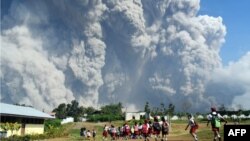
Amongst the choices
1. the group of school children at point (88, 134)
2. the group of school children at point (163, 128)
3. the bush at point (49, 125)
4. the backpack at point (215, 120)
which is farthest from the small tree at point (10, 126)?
the backpack at point (215, 120)

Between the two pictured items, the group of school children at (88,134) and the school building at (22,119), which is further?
the school building at (22,119)

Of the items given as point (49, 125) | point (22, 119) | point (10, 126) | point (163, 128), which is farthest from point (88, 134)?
point (163, 128)

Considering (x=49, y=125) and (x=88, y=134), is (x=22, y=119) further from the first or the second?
(x=49, y=125)

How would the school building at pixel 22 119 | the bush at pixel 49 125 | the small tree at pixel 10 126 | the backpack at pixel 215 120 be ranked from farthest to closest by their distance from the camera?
the bush at pixel 49 125 < the school building at pixel 22 119 < the small tree at pixel 10 126 < the backpack at pixel 215 120

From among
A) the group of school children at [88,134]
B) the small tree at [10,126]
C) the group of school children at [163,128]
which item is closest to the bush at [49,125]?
the group of school children at [88,134]

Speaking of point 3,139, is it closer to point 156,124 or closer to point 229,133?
point 156,124

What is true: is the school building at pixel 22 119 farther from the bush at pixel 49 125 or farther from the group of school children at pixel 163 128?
the group of school children at pixel 163 128

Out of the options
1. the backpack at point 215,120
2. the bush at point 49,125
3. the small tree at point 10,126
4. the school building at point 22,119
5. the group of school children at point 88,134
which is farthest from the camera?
the bush at point 49,125

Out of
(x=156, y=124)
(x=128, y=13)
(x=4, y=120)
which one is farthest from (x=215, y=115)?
(x=128, y=13)

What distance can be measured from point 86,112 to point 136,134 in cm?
13553

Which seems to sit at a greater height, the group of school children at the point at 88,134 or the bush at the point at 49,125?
the bush at the point at 49,125

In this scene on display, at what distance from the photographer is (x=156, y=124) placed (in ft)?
95.3

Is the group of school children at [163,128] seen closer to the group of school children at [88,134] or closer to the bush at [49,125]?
the group of school children at [88,134]

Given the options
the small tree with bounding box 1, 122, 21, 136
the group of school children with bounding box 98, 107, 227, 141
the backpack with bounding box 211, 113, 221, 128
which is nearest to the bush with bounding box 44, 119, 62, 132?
the small tree with bounding box 1, 122, 21, 136
